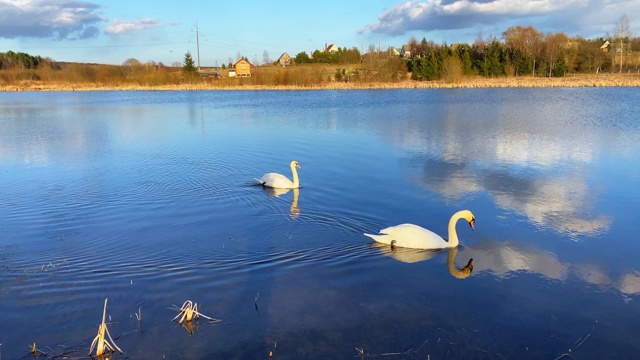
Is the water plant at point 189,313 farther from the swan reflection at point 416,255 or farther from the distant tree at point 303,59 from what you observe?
the distant tree at point 303,59

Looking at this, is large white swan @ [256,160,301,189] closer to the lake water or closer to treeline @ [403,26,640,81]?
the lake water

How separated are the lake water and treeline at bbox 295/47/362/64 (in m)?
74.6

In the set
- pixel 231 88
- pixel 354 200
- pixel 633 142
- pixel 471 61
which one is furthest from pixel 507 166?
pixel 471 61

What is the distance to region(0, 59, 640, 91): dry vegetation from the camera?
4959 centimetres

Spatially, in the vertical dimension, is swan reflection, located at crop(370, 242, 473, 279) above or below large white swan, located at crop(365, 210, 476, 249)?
below

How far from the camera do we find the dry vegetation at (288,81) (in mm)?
49594

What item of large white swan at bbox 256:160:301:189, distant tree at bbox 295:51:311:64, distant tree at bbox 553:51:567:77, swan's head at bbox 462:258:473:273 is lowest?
swan's head at bbox 462:258:473:273

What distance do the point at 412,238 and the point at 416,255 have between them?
9.6 inches

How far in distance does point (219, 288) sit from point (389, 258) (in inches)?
93.7

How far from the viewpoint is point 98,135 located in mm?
20547

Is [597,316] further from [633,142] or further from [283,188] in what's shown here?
[633,142]

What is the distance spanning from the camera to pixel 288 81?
52.9 metres

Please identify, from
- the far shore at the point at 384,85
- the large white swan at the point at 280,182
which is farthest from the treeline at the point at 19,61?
the large white swan at the point at 280,182

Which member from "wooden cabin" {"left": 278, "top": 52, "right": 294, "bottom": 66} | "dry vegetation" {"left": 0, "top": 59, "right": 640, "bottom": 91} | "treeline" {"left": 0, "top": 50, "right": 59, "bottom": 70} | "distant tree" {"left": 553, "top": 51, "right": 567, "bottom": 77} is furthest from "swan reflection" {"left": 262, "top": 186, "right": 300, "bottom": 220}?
"treeline" {"left": 0, "top": 50, "right": 59, "bottom": 70}
